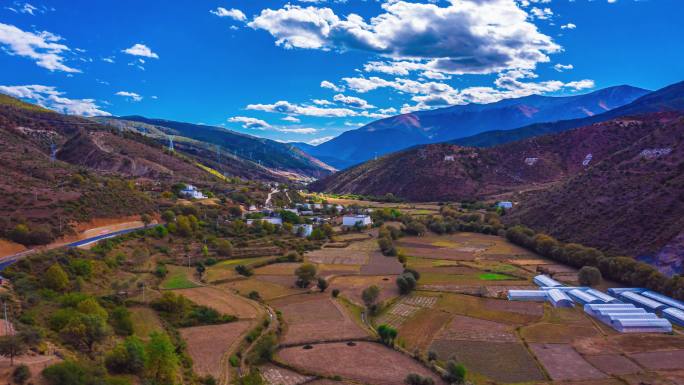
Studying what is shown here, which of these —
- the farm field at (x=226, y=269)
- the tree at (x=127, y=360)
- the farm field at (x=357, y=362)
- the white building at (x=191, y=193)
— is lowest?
the farm field at (x=357, y=362)

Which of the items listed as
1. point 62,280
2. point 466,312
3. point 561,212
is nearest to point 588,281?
point 466,312

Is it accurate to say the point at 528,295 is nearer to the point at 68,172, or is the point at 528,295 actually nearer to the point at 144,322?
the point at 144,322

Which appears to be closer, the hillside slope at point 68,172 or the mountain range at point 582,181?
the hillside slope at point 68,172

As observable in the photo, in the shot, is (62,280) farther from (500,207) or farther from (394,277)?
(500,207)

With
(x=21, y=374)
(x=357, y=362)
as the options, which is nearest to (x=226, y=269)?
(x=357, y=362)

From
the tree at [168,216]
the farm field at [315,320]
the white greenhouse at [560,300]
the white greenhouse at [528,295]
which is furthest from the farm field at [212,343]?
the tree at [168,216]

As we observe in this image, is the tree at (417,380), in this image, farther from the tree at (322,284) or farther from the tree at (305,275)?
the tree at (305,275)
